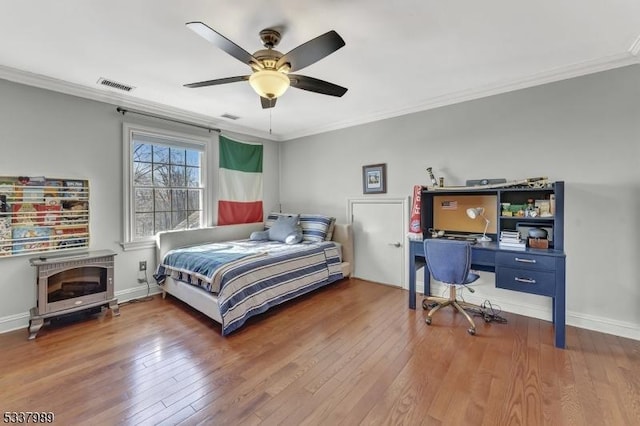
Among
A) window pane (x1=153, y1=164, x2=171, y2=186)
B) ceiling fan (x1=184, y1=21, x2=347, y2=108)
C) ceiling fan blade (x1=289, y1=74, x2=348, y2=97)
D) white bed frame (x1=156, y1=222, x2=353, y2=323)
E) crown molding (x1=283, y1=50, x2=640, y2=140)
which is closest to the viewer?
ceiling fan (x1=184, y1=21, x2=347, y2=108)

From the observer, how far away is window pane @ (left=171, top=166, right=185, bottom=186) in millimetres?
3902

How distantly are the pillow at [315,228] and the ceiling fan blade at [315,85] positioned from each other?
2235mm

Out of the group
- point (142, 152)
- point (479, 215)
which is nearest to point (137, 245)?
point (142, 152)

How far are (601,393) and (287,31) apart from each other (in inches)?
126

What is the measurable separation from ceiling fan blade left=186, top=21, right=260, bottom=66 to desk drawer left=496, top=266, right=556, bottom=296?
8.87 ft

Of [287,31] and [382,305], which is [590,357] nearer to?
[382,305]

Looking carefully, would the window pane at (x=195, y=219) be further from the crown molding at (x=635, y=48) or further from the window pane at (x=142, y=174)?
the crown molding at (x=635, y=48)

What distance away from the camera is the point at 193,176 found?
13.5 feet

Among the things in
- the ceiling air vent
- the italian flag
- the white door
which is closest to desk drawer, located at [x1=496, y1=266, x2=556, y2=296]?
the white door

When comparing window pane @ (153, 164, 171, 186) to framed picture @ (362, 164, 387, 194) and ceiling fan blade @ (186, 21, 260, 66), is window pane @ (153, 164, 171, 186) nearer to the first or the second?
ceiling fan blade @ (186, 21, 260, 66)

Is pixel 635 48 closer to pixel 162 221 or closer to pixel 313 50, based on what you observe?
pixel 313 50

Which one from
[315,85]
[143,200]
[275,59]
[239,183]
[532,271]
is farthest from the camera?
[239,183]

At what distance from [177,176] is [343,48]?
286 cm

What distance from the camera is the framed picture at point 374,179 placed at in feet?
Answer: 13.1
